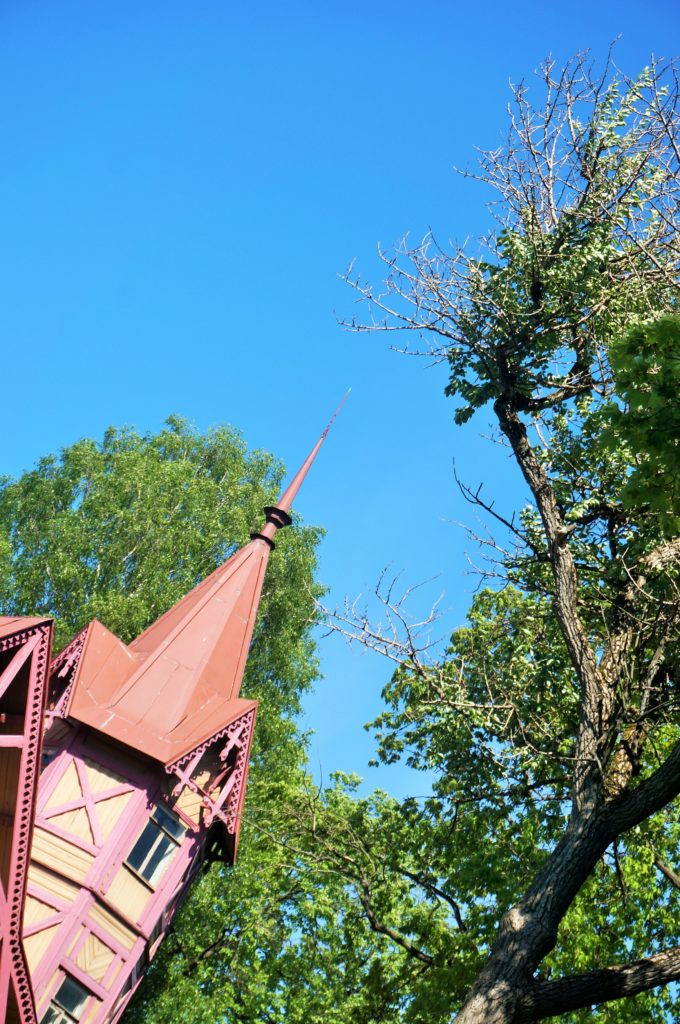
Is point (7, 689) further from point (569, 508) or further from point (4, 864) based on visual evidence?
point (569, 508)

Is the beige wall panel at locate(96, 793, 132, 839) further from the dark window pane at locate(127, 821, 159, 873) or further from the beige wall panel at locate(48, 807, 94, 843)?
the dark window pane at locate(127, 821, 159, 873)

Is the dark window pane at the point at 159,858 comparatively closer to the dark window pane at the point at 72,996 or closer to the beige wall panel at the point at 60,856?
the beige wall panel at the point at 60,856

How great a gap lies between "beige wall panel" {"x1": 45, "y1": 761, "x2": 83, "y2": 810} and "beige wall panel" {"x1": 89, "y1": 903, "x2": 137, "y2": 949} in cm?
160

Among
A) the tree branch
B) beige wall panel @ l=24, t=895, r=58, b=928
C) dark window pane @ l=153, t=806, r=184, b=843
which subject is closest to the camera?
the tree branch

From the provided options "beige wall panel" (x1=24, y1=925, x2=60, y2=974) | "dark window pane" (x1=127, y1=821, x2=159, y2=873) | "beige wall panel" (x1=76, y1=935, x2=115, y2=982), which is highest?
"dark window pane" (x1=127, y1=821, x2=159, y2=873)

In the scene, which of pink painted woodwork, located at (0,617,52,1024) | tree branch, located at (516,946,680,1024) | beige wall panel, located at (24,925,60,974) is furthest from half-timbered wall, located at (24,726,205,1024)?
tree branch, located at (516,946,680,1024)

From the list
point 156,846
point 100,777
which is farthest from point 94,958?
point 100,777

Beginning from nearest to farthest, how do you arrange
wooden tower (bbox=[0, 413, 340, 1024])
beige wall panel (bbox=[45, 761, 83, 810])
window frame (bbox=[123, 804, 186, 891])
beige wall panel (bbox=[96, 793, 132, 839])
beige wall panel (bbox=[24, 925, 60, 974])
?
beige wall panel (bbox=[24, 925, 60, 974]) → wooden tower (bbox=[0, 413, 340, 1024]) → beige wall panel (bbox=[45, 761, 83, 810]) → beige wall panel (bbox=[96, 793, 132, 839]) → window frame (bbox=[123, 804, 186, 891])

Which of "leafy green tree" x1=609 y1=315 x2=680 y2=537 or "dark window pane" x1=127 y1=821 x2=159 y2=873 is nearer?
"leafy green tree" x1=609 y1=315 x2=680 y2=537

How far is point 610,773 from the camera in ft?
36.2

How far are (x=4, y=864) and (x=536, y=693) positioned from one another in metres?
8.49

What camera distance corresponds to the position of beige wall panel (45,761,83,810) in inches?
602

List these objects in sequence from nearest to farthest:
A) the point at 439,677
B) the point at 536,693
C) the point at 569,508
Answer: the point at 439,677 < the point at 569,508 < the point at 536,693

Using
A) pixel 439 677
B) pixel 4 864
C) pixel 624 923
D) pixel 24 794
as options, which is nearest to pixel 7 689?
pixel 24 794
